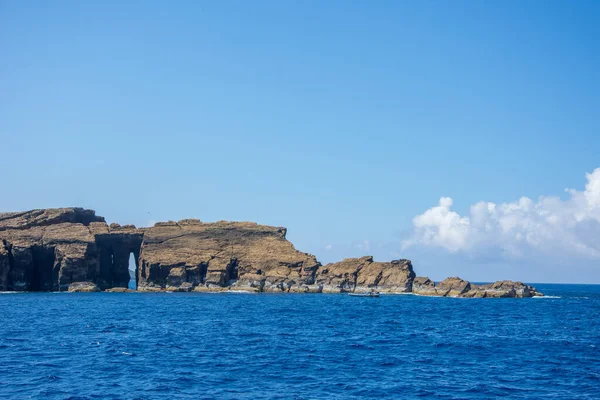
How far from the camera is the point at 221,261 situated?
128m

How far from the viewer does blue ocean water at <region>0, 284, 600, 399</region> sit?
112 feet

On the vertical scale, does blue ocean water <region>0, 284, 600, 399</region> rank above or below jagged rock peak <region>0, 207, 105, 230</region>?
below

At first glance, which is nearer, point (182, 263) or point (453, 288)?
point (182, 263)

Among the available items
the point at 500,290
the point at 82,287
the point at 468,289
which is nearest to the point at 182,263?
the point at 82,287

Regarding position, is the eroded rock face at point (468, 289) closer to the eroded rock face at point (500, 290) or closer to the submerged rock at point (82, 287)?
the eroded rock face at point (500, 290)

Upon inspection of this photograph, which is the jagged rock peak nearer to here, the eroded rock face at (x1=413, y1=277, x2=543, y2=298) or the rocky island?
the rocky island

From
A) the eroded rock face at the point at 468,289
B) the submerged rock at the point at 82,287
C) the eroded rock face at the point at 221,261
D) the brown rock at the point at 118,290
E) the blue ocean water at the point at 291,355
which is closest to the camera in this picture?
the blue ocean water at the point at 291,355

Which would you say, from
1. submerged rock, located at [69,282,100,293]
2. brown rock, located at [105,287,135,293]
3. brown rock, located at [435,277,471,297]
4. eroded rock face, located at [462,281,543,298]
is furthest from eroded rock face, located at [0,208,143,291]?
eroded rock face, located at [462,281,543,298]

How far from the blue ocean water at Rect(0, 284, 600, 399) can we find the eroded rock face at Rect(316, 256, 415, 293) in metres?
53.1

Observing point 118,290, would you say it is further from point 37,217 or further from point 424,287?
point 424,287

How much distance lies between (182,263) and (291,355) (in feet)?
281

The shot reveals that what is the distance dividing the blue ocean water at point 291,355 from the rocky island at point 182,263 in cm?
4862

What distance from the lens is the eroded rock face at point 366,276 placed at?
132125 mm

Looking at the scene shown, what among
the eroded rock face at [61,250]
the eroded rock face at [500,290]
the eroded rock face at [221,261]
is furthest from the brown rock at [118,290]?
the eroded rock face at [500,290]
